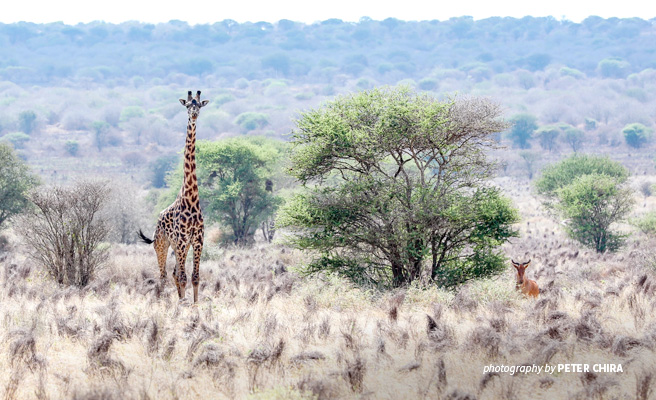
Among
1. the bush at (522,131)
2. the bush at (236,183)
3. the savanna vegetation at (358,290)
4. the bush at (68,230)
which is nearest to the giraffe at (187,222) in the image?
the savanna vegetation at (358,290)

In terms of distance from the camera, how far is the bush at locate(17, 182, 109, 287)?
46.5 feet

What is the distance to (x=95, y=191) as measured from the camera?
1433 cm

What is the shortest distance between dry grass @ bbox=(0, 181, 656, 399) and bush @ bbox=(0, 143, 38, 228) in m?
15.3

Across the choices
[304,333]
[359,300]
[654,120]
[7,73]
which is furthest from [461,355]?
[7,73]

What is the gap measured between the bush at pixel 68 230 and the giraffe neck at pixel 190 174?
8.91ft

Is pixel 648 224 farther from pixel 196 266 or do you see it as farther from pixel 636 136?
pixel 636 136

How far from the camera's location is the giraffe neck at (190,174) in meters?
12.4

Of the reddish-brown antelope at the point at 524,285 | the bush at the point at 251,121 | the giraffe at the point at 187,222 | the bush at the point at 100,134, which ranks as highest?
the bush at the point at 251,121

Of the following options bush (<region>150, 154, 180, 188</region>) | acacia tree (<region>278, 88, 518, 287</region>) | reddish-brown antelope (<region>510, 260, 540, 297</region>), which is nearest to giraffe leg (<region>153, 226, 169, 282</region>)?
acacia tree (<region>278, 88, 518, 287</region>)

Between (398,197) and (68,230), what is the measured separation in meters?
7.03

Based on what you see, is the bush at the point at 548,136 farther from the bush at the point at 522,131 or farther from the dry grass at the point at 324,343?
the dry grass at the point at 324,343

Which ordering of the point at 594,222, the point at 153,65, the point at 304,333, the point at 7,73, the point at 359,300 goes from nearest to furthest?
1. the point at 304,333
2. the point at 359,300
3. the point at 594,222
4. the point at 7,73
5. the point at 153,65

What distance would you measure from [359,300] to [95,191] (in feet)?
20.6

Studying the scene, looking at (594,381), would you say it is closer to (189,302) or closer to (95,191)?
(189,302)
